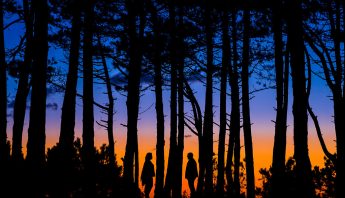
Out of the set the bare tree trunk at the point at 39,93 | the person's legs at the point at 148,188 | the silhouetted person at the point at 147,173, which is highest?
the bare tree trunk at the point at 39,93

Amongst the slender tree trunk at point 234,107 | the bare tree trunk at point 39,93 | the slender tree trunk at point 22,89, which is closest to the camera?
the bare tree trunk at point 39,93

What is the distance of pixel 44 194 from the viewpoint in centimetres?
838

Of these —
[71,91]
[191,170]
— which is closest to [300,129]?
[191,170]

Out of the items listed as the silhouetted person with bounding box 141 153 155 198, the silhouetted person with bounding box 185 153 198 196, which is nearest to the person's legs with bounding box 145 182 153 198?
the silhouetted person with bounding box 141 153 155 198

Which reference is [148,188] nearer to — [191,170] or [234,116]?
[191,170]

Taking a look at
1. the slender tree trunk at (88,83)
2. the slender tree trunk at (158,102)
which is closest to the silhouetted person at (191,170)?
the slender tree trunk at (158,102)

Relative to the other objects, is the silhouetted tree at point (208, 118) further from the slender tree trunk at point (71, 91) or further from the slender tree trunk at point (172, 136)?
the slender tree trunk at point (71, 91)

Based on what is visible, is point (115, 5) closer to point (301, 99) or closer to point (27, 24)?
point (27, 24)

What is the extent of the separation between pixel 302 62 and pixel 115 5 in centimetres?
802

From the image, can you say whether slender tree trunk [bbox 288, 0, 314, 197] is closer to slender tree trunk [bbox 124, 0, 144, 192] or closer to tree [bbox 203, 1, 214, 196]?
slender tree trunk [bbox 124, 0, 144, 192]

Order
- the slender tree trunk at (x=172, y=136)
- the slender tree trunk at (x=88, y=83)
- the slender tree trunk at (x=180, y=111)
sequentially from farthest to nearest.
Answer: the slender tree trunk at (x=172, y=136) < the slender tree trunk at (x=180, y=111) < the slender tree trunk at (x=88, y=83)

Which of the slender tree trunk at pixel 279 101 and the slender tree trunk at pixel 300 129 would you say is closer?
the slender tree trunk at pixel 300 129

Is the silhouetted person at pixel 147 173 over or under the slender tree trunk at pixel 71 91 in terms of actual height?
Answer: under

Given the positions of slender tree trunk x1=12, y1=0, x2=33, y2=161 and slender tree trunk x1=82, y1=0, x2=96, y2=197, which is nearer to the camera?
slender tree trunk x1=82, y1=0, x2=96, y2=197
